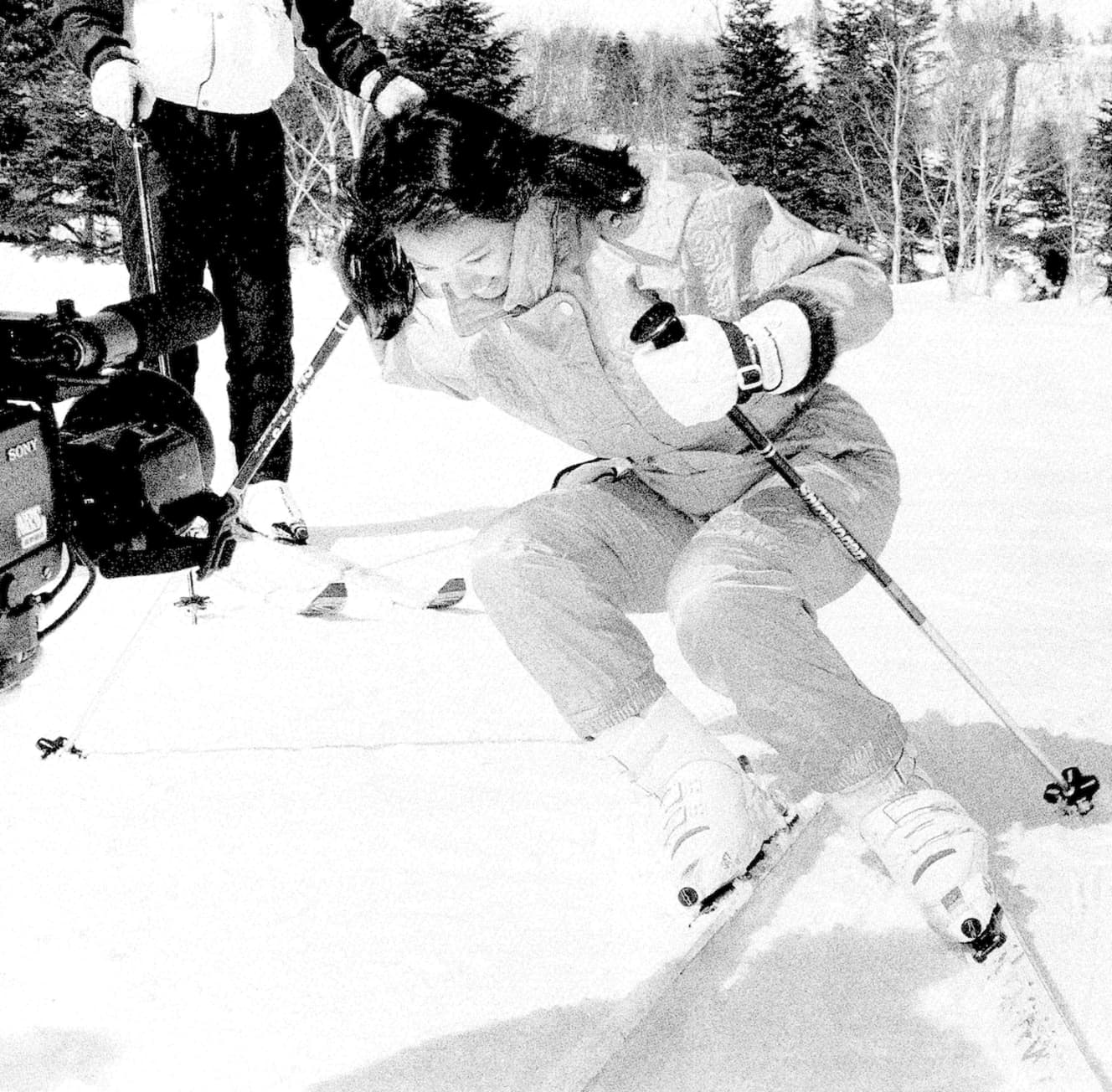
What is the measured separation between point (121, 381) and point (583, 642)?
2.16ft

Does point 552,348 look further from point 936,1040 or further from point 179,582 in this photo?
point 179,582

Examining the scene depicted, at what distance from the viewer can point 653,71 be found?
25.2 meters

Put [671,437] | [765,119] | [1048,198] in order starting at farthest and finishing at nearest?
1. [1048,198]
2. [765,119]
3. [671,437]

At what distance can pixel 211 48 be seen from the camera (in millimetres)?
2594

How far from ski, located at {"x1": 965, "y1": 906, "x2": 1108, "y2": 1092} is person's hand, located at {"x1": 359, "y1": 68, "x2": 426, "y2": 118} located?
2.01 m

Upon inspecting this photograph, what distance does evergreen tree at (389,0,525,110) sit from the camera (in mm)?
17484

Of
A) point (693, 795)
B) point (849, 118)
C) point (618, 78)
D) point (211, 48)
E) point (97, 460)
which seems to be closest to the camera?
point (97, 460)

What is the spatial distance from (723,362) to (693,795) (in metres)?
0.55

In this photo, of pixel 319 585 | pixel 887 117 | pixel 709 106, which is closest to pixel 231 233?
pixel 319 585

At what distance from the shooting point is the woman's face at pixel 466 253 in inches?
59.2

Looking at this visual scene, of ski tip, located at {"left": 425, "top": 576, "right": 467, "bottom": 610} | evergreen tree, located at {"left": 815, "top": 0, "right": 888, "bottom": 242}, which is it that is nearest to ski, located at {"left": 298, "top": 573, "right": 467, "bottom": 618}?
ski tip, located at {"left": 425, "top": 576, "right": 467, "bottom": 610}

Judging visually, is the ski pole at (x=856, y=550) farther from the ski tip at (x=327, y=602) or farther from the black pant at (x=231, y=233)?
the black pant at (x=231, y=233)

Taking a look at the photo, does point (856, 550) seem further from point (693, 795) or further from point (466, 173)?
point (466, 173)

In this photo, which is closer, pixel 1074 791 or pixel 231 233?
pixel 1074 791
